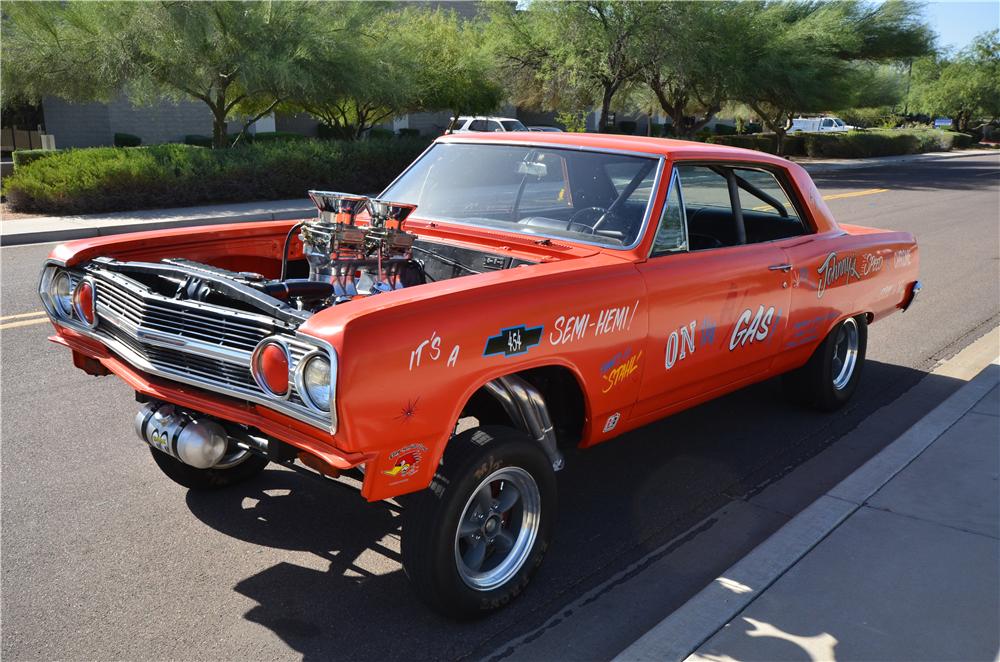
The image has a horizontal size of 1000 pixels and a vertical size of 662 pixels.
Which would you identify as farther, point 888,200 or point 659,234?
point 888,200

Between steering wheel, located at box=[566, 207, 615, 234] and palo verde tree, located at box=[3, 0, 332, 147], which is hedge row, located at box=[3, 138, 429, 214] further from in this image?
steering wheel, located at box=[566, 207, 615, 234]

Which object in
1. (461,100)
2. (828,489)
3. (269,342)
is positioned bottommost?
(828,489)

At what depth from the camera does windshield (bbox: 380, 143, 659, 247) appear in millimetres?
4309

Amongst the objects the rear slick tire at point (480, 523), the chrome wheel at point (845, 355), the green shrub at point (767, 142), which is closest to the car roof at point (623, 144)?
the chrome wheel at point (845, 355)

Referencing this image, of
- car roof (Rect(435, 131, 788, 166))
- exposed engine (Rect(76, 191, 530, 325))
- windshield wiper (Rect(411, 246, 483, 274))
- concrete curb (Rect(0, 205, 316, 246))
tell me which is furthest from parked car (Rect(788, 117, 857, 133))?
exposed engine (Rect(76, 191, 530, 325))

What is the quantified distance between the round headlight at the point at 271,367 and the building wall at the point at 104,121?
29.0m

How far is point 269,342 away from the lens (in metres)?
3.03

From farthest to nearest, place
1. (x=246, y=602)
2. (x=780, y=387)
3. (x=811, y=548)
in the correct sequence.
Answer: (x=780, y=387)
(x=811, y=548)
(x=246, y=602)

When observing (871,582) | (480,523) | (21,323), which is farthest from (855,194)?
(480,523)

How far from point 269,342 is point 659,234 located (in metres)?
2.02

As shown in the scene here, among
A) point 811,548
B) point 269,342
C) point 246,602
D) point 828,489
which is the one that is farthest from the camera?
point 828,489

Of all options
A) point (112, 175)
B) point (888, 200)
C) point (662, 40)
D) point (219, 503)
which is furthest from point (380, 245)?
point (662, 40)

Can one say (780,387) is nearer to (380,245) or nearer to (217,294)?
(380,245)

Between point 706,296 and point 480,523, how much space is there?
167 cm
